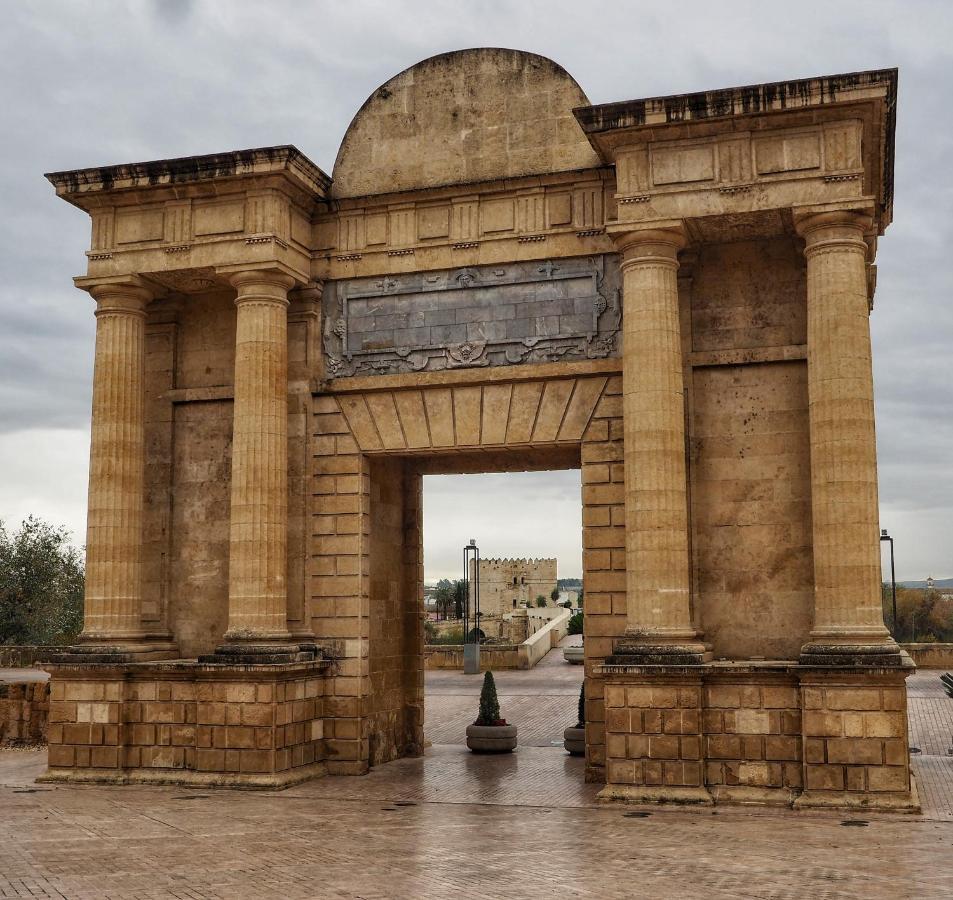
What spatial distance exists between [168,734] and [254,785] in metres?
1.63

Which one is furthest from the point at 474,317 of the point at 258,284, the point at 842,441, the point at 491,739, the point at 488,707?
the point at 491,739

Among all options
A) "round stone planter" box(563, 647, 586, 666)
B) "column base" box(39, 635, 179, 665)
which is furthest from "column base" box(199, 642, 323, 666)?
"round stone planter" box(563, 647, 586, 666)

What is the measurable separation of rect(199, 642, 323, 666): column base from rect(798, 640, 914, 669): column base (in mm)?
6717

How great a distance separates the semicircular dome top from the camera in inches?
657

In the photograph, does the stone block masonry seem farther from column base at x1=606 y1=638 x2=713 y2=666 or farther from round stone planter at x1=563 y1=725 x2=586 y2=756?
column base at x1=606 y1=638 x2=713 y2=666

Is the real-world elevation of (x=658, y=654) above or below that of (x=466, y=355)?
below

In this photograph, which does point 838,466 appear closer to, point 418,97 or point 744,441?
point 744,441

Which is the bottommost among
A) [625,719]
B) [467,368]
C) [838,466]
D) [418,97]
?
[625,719]

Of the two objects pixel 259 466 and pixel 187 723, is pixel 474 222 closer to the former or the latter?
pixel 259 466

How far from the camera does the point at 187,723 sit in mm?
15742

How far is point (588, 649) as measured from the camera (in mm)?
15445

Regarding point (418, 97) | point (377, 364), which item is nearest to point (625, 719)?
point (377, 364)

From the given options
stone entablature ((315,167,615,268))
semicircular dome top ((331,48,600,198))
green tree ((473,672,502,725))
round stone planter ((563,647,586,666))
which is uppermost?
semicircular dome top ((331,48,600,198))

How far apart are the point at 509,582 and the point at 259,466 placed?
7122 cm
